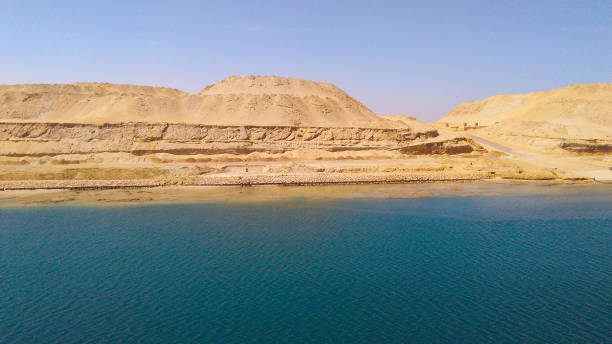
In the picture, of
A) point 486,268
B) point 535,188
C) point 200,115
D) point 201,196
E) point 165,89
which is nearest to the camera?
point 486,268

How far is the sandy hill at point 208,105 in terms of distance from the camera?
4544 centimetres

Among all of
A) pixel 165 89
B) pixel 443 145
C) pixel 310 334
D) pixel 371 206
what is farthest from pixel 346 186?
pixel 165 89

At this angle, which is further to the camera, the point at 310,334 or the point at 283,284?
the point at 283,284

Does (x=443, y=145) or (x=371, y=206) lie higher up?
(x=443, y=145)

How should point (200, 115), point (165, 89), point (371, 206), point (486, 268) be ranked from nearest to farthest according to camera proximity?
point (486, 268) → point (371, 206) → point (200, 115) → point (165, 89)

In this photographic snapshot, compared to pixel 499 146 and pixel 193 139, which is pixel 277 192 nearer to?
pixel 193 139

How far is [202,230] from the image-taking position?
65.0 ft

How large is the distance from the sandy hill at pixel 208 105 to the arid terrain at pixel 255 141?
0.12m

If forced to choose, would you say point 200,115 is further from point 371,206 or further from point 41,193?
point 371,206

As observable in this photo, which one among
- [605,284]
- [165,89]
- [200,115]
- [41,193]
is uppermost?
[165,89]

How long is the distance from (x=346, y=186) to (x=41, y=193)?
70.6 feet

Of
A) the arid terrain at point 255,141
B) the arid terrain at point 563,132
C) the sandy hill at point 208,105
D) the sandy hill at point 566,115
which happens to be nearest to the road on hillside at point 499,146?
the arid terrain at point 563,132

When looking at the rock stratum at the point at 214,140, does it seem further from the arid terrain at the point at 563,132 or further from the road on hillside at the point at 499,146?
the arid terrain at the point at 563,132

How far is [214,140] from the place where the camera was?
41.4m
